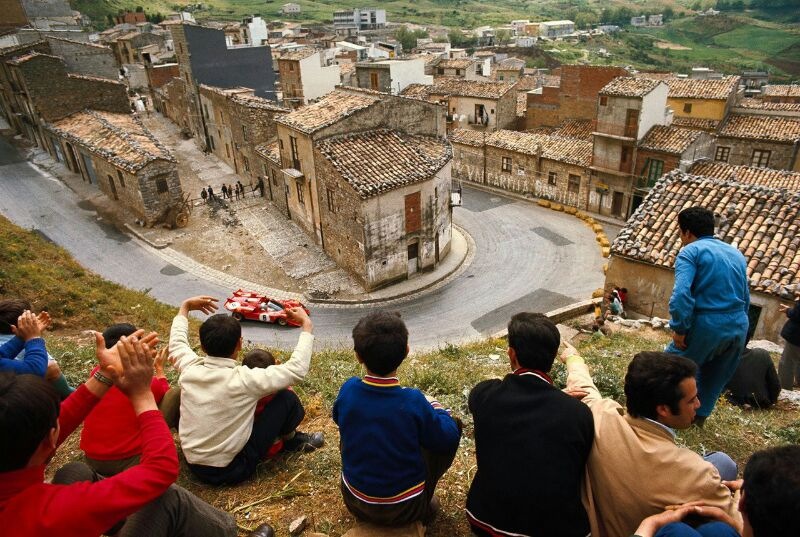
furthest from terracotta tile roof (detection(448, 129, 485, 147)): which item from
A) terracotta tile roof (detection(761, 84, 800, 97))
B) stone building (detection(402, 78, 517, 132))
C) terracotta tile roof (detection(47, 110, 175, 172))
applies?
terracotta tile roof (detection(761, 84, 800, 97))

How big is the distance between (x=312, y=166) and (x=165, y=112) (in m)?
31.5

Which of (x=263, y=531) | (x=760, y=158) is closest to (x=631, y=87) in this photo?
(x=760, y=158)

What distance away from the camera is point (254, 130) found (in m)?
29.5

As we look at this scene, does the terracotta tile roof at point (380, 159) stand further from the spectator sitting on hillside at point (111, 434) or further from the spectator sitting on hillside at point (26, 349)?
the spectator sitting on hillside at point (111, 434)

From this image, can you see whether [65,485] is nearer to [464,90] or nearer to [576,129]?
[576,129]

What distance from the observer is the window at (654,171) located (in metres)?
27.7

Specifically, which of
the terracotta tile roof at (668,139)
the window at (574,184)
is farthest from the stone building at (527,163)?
the terracotta tile roof at (668,139)

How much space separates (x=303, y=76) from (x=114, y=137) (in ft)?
53.7

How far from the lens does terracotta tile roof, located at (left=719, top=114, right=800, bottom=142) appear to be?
96.5 feet

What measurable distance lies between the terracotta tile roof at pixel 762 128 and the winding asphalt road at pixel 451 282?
12105mm

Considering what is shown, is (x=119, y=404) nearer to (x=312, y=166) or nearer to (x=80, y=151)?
(x=312, y=166)

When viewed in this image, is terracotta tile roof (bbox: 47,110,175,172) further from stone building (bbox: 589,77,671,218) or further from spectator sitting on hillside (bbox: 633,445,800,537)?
spectator sitting on hillside (bbox: 633,445,800,537)

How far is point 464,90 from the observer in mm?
41500

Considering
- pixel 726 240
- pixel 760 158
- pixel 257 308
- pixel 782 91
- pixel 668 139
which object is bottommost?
pixel 257 308
